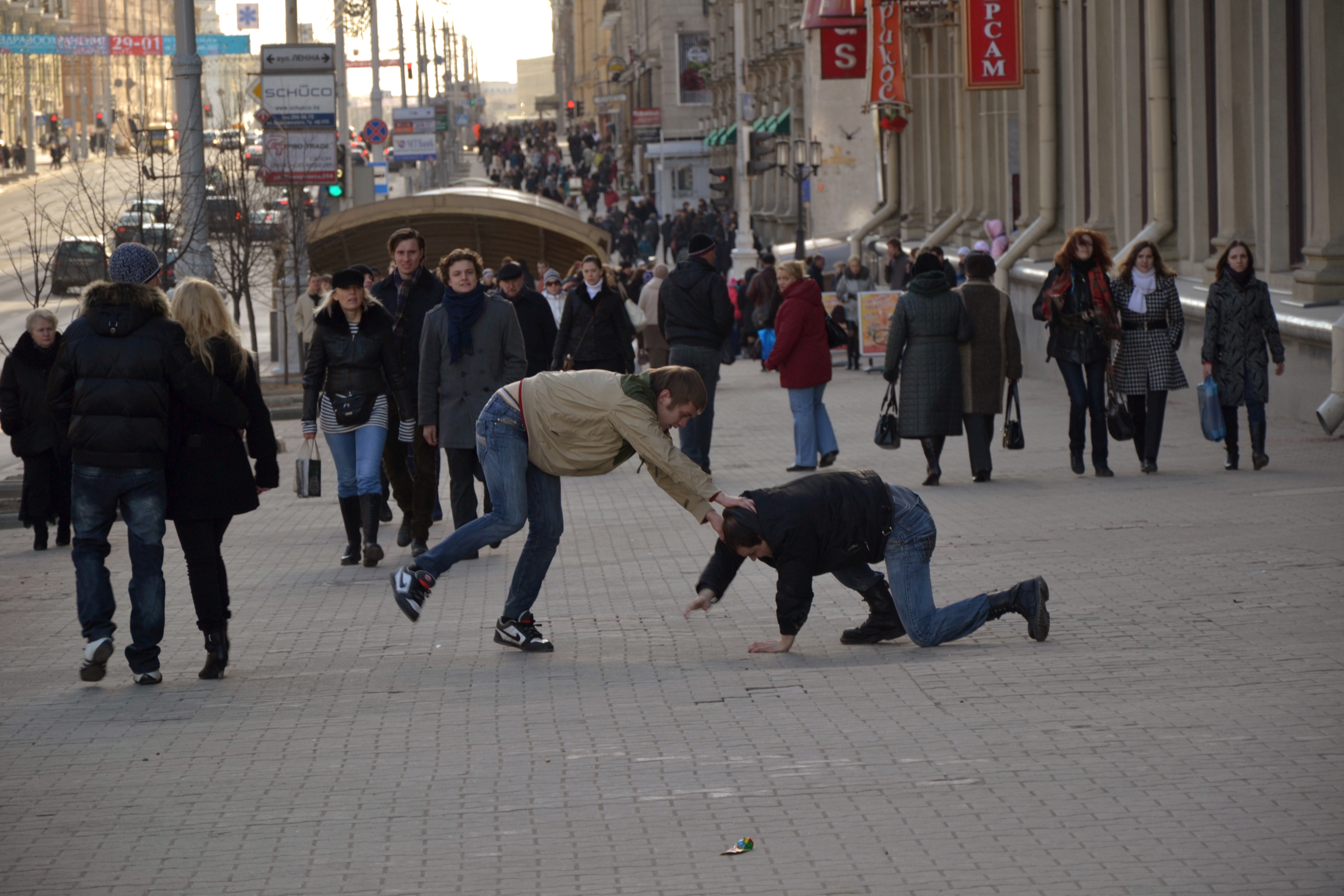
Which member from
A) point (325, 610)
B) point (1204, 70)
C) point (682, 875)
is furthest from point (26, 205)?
point (682, 875)

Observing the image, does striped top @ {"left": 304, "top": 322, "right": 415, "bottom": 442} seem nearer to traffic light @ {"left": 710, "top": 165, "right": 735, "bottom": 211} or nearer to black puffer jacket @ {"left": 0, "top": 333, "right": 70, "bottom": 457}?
black puffer jacket @ {"left": 0, "top": 333, "right": 70, "bottom": 457}

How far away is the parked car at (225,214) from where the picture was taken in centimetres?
2516

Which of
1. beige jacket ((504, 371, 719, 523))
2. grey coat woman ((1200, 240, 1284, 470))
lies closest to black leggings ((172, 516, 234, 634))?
beige jacket ((504, 371, 719, 523))

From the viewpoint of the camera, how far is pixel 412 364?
35.9ft

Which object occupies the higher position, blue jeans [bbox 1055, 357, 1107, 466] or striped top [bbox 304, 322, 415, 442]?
striped top [bbox 304, 322, 415, 442]

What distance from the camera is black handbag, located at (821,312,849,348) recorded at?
1409 centimetres

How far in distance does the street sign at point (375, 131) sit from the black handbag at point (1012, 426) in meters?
33.0

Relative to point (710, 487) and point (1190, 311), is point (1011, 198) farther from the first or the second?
point (710, 487)

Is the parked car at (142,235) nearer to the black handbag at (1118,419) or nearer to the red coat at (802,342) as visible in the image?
the red coat at (802,342)

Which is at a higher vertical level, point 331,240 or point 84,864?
point 331,240

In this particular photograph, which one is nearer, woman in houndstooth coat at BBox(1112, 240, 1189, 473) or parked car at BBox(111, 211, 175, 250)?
woman in houndstooth coat at BBox(1112, 240, 1189, 473)

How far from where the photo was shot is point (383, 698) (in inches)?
266

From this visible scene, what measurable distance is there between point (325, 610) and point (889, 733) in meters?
4.01

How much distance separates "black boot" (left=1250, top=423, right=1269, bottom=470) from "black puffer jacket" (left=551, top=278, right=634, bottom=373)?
4.65 metres
